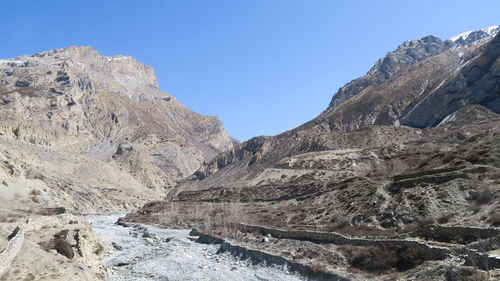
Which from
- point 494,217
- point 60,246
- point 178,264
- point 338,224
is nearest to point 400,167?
point 338,224

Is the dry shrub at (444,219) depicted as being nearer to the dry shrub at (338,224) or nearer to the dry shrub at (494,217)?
the dry shrub at (494,217)

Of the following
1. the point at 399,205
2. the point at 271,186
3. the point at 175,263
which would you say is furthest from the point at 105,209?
the point at 399,205

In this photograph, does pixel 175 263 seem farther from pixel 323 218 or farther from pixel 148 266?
pixel 323 218

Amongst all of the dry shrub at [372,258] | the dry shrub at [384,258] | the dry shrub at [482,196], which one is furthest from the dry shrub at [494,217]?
the dry shrub at [372,258]

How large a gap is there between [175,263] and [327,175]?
70.0m

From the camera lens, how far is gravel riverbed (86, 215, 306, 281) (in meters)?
34.2

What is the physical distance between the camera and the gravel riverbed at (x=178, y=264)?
34.2m

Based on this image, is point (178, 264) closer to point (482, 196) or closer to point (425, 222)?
point (425, 222)

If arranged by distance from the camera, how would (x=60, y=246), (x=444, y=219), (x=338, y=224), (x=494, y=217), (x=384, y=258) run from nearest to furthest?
(x=494, y=217), (x=384, y=258), (x=60, y=246), (x=444, y=219), (x=338, y=224)

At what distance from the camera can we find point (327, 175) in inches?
4060

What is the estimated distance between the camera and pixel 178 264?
4000 centimetres

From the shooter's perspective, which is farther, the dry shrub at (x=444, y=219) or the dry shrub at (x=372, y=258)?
the dry shrub at (x=444, y=219)

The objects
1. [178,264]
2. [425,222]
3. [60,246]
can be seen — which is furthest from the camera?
[178,264]

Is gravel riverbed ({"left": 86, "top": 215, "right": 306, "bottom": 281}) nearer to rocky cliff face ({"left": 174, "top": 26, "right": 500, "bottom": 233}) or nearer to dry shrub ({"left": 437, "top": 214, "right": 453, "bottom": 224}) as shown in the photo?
dry shrub ({"left": 437, "top": 214, "right": 453, "bottom": 224})
